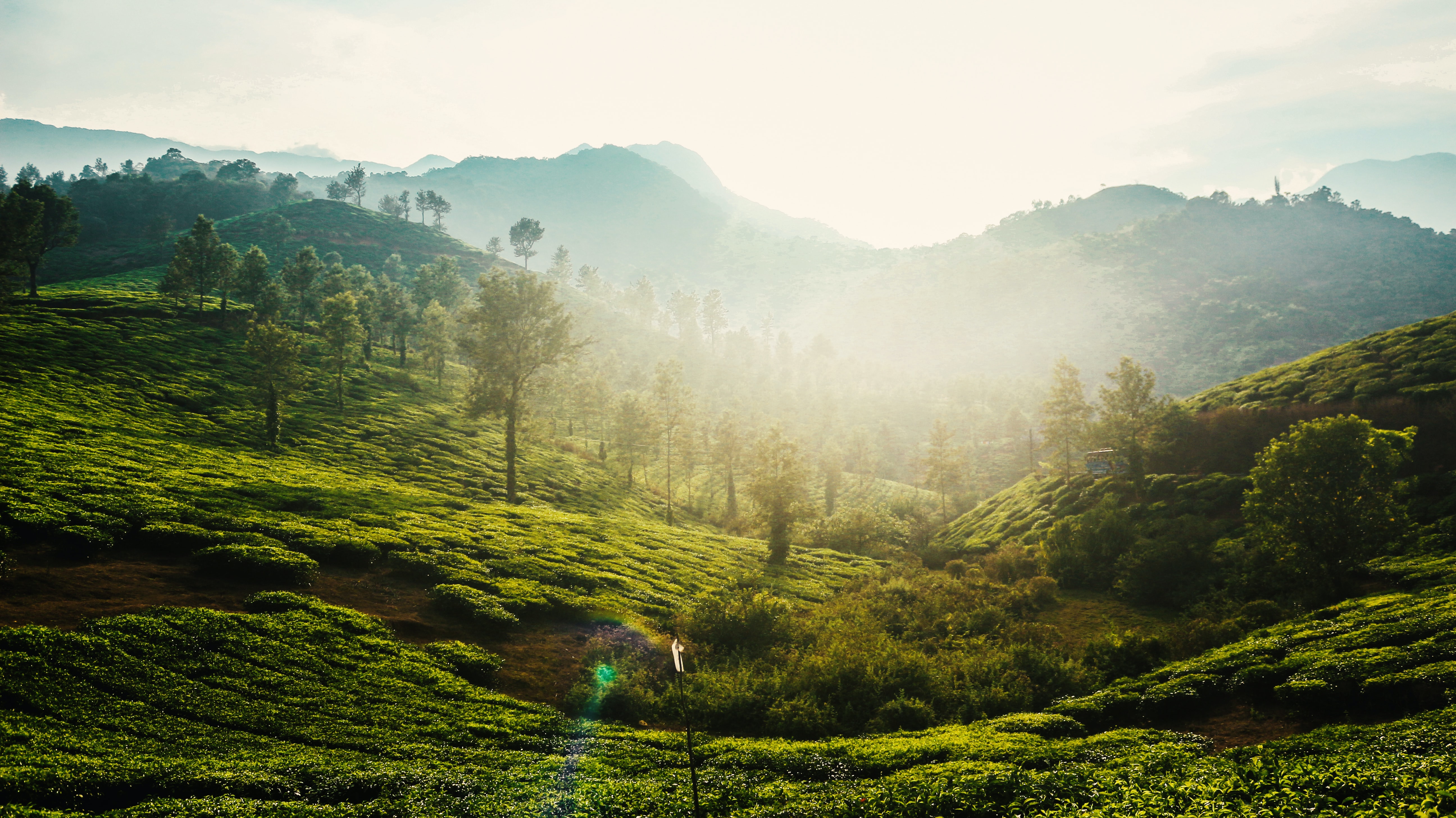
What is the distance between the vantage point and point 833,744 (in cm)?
2123

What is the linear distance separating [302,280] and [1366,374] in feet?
494

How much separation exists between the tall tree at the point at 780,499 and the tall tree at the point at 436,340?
6669cm

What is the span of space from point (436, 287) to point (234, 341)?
58917 mm

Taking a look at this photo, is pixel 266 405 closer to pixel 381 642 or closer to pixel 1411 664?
pixel 381 642

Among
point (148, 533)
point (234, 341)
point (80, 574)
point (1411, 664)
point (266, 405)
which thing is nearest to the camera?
point (1411, 664)

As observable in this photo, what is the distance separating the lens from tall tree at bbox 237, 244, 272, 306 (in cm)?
9581

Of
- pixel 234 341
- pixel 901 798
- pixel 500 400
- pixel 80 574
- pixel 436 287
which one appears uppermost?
pixel 436 287

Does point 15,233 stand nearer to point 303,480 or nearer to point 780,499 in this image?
point 303,480

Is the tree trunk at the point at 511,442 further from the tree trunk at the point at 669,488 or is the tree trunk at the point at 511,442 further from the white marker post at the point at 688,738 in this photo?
the white marker post at the point at 688,738

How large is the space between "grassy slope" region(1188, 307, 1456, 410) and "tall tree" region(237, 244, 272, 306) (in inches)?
5503

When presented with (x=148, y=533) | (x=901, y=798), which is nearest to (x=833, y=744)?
(x=901, y=798)

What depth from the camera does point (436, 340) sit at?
328 feet

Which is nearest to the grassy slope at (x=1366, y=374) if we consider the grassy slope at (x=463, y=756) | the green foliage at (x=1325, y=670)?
the green foliage at (x=1325, y=670)

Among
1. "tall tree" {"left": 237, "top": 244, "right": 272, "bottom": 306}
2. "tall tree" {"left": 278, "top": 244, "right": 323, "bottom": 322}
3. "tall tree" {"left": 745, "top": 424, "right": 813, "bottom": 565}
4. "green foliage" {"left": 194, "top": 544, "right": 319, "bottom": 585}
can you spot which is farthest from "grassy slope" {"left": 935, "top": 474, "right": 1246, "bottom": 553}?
"tall tree" {"left": 278, "top": 244, "right": 323, "bottom": 322}
